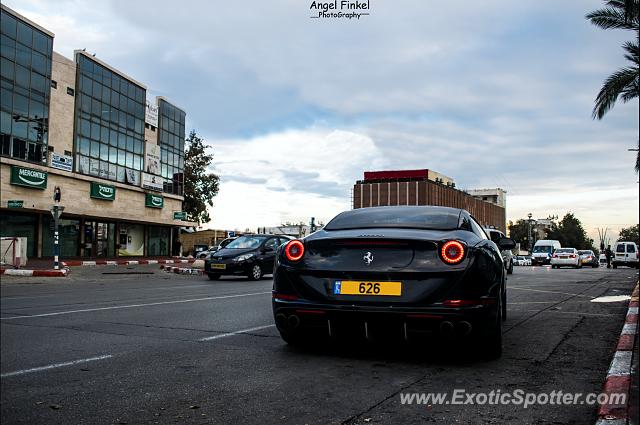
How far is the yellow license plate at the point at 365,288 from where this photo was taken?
4.38 m

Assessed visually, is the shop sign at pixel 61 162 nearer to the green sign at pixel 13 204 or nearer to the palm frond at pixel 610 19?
the green sign at pixel 13 204

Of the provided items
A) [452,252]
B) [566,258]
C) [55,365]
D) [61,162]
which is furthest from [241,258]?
[566,258]

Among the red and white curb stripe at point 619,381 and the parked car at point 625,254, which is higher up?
the parked car at point 625,254

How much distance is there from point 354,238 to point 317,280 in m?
0.47

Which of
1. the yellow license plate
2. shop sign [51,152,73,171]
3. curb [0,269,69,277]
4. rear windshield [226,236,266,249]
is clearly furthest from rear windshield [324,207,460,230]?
shop sign [51,152,73,171]

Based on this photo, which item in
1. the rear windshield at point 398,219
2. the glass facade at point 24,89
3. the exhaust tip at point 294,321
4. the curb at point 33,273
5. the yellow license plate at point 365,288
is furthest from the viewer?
the glass facade at point 24,89

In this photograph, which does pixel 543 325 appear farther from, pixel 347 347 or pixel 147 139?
Answer: pixel 147 139

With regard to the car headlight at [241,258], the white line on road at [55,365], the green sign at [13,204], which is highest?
the green sign at [13,204]

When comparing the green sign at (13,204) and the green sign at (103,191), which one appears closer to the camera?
the green sign at (13,204)

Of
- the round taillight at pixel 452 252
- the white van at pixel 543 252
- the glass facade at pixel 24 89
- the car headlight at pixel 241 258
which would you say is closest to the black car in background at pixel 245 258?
the car headlight at pixel 241 258

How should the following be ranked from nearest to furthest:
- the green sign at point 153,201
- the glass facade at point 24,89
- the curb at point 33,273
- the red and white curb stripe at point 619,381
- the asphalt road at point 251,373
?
1. the red and white curb stripe at point 619,381
2. the asphalt road at point 251,373
3. the curb at point 33,273
4. the glass facade at point 24,89
5. the green sign at point 153,201

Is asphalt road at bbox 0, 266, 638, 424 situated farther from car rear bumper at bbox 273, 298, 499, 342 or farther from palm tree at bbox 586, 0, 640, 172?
palm tree at bbox 586, 0, 640, 172

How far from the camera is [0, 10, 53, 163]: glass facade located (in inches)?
1200

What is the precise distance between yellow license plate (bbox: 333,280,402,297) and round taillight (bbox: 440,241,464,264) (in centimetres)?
42
